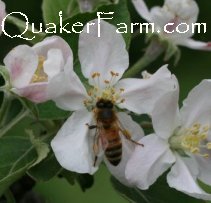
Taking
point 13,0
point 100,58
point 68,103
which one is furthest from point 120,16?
point 13,0

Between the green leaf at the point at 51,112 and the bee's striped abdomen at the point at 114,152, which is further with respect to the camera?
the green leaf at the point at 51,112

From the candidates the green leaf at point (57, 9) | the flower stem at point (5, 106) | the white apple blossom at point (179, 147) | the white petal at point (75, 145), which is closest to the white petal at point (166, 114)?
the white apple blossom at point (179, 147)

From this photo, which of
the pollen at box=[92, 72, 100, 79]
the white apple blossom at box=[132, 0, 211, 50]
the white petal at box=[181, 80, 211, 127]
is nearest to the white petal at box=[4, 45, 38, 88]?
the pollen at box=[92, 72, 100, 79]

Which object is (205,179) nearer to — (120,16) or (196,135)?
(196,135)

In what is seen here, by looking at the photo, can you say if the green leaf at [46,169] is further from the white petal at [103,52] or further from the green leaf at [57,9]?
the green leaf at [57,9]

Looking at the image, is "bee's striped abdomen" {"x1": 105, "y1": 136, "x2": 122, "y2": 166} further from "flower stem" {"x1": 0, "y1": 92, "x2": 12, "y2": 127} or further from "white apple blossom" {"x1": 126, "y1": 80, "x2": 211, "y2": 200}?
"flower stem" {"x1": 0, "y1": 92, "x2": 12, "y2": 127}

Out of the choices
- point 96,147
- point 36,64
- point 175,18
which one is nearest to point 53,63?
point 36,64

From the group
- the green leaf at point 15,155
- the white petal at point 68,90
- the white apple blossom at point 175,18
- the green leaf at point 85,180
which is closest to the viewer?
the white petal at point 68,90

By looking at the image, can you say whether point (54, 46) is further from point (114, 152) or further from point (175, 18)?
point (175, 18)
